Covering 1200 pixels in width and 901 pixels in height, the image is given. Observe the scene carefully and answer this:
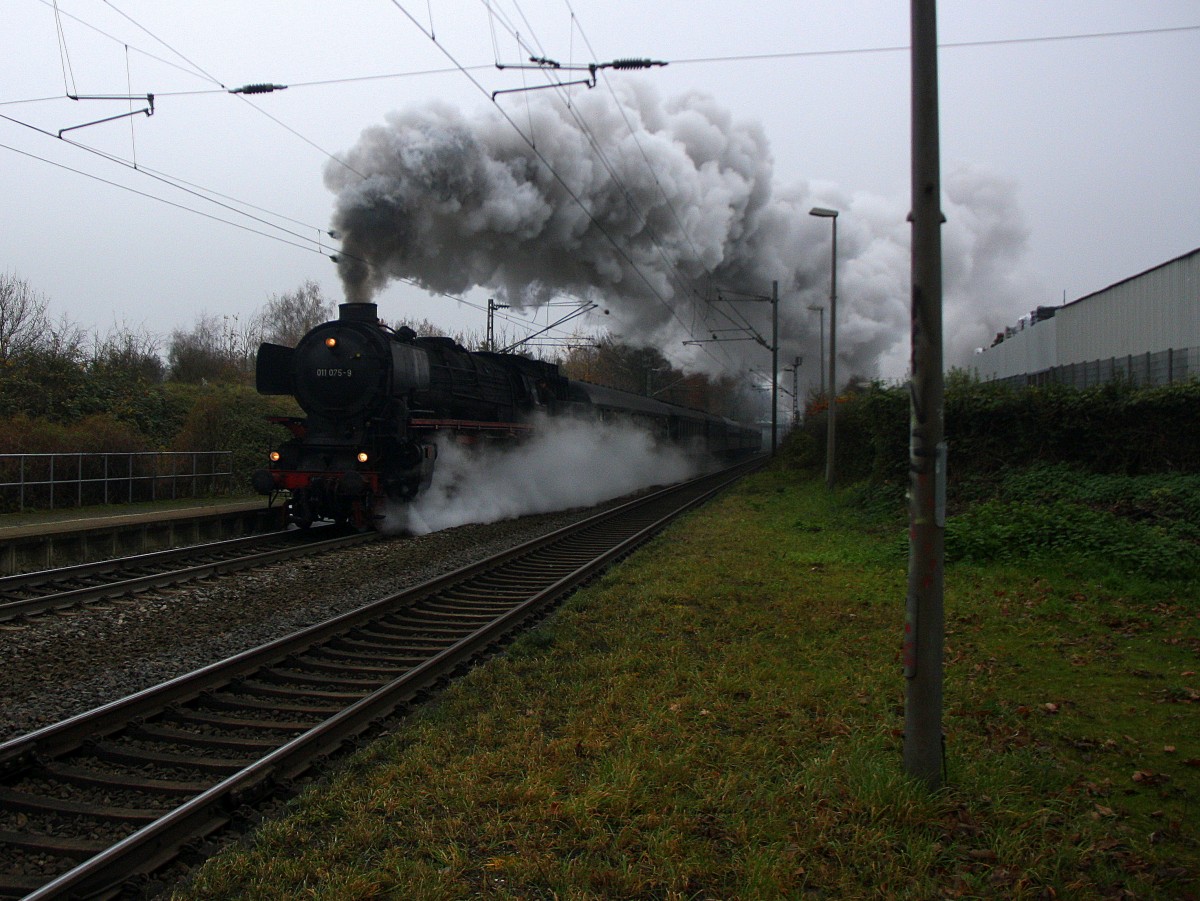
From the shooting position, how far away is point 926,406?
3842mm

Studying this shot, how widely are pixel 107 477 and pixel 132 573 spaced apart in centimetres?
886

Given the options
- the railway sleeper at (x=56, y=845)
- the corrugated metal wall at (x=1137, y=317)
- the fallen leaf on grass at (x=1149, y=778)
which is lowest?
the fallen leaf on grass at (x=1149, y=778)

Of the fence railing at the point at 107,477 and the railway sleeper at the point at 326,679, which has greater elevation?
the fence railing at the point at 107,477

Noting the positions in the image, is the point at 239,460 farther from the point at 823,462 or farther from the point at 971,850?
the point at 971,850

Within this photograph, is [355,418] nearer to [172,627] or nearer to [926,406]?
[172,627]


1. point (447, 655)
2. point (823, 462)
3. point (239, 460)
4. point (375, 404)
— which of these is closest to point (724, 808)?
point (447, 655)

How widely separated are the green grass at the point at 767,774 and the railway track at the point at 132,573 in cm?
465

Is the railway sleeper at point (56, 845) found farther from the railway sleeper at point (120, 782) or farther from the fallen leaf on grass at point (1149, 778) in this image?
the fallen leaf on grass at point (1149, 778)

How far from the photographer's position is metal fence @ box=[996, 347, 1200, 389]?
14.2 m

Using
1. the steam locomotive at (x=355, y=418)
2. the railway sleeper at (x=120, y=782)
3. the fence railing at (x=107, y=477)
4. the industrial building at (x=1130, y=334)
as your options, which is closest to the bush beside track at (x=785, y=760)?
the railway sleeper at (x=120, y=782)

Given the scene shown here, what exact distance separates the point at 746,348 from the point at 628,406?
1423 cm

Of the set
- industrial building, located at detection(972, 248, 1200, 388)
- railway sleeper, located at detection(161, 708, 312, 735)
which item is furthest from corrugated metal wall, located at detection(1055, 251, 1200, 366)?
railway sleeper, located at detection(161, 708, 312, 735)

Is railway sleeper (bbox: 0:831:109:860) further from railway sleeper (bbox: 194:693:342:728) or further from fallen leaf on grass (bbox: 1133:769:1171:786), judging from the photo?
fallen leaf on grass (bbox: 1133:769:1171:786)

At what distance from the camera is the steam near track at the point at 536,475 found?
14.9m
